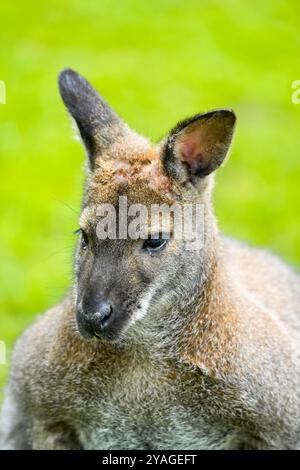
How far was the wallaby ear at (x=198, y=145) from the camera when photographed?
20.4 feet

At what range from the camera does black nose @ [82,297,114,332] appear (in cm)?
589

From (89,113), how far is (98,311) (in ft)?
3.90

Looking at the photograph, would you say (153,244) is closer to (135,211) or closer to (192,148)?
(135,211)

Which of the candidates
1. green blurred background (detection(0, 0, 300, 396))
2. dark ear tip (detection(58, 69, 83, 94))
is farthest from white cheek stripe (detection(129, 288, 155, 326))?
green blurred background (detection(0, 0, 300, 396))

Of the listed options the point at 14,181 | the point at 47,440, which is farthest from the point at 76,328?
the point at 14,181

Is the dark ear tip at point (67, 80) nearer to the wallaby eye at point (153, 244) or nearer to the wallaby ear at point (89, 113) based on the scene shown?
the wallaby ear at point (89, 113)

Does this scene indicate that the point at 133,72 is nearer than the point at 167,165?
No

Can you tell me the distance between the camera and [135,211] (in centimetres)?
607

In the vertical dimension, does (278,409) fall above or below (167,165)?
below

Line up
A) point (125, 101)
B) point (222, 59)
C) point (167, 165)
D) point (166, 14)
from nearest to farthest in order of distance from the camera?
point (167, 165), point (125, 101), point (222, 59), point (166, 14)

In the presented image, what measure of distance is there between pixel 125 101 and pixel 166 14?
2512mm

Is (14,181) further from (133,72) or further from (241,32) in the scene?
(241,32)

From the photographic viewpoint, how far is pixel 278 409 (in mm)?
6645

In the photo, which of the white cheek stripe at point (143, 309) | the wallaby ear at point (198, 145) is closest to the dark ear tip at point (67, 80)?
the wallaby ear at point (198, 145)
